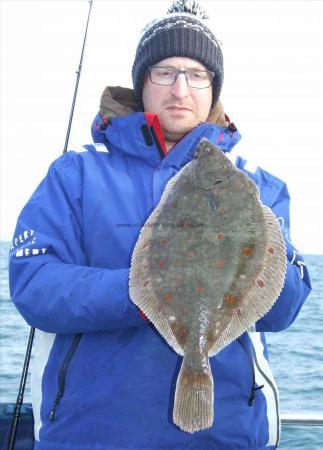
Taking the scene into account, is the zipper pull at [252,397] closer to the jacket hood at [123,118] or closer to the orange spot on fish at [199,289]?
the orange spot on fish at [199,289]

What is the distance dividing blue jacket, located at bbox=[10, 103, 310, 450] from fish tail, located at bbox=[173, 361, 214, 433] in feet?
0.92

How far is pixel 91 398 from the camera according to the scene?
90.2 inches

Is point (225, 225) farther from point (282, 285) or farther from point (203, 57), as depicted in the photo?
point (203, 57)

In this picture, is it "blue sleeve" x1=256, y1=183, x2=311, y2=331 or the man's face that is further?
the man's face

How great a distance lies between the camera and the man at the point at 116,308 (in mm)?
2248

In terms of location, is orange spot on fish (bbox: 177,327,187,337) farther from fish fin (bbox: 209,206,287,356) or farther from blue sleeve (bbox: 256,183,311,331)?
blue sleeve (bbox: 256,183,311,331)

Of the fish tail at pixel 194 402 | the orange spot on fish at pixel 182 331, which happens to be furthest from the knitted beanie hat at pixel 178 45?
the fish tail at pixel 194 402

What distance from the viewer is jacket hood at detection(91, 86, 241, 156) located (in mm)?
2736

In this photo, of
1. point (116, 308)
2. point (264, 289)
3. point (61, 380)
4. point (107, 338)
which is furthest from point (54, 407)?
point (264, 289)

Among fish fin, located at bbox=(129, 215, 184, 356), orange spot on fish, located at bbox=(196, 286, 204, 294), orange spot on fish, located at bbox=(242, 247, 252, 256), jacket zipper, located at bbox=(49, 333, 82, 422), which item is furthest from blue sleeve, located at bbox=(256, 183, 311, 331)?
jacket zipper, located at bbox=(49, 333, 82, 422)

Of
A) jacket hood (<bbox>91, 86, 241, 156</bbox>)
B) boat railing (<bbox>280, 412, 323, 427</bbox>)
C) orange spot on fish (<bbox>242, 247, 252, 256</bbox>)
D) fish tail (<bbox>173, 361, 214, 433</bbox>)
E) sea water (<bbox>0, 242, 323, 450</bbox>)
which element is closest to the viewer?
fish tail (<bbox>173, 361, 214, 433</bbox>)

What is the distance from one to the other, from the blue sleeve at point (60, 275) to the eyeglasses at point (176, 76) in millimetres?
736

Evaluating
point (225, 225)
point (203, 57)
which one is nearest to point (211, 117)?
point (203, 57)

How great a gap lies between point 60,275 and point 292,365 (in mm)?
8789
